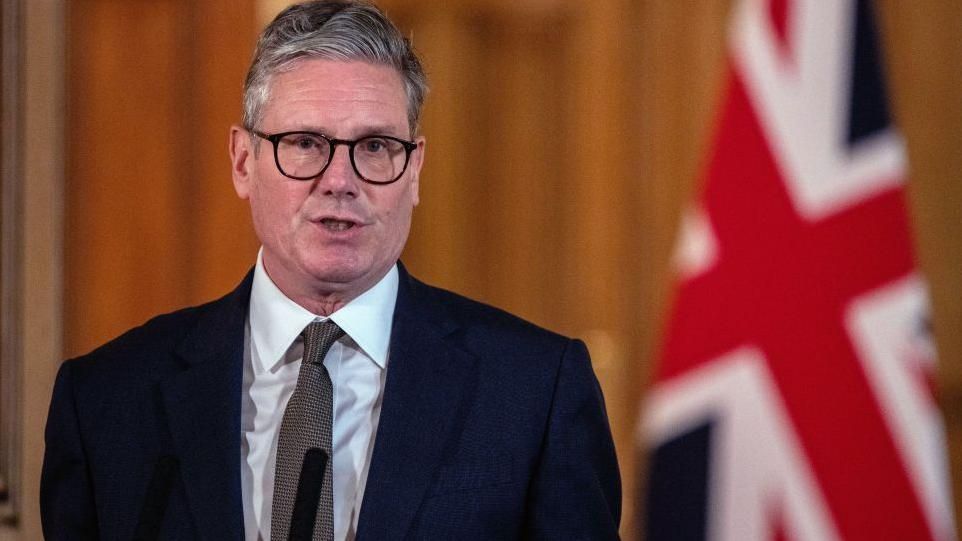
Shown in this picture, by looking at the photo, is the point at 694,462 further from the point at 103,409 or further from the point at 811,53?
the point at 103,409

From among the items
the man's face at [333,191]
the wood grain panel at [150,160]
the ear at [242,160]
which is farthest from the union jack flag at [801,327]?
the wood grain panel at [150,160]

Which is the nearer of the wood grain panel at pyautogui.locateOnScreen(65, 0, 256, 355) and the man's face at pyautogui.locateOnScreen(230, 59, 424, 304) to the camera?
the man's face at pyautogui.locateOnScreen(230, 59, 424, 304)

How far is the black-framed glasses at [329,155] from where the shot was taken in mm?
1365

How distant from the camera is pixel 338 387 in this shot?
4.60ft

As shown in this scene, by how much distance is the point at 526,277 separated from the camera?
2.31 metres

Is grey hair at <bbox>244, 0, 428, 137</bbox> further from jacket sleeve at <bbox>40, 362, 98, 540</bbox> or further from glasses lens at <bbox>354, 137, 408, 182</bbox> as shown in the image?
jacket sleeve at <bbox>40, 362, 98, 540</bbox>

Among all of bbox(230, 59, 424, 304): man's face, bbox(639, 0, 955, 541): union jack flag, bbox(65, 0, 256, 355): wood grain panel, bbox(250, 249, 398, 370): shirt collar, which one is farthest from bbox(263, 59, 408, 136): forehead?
bbox(65, 0, 256, 355): wood grain panel

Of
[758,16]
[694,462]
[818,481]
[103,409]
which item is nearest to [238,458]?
[103,409]

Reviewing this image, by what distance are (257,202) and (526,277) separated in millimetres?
961

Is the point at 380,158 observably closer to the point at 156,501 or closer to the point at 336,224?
the point at 336,224

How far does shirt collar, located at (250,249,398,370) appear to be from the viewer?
1.42 m

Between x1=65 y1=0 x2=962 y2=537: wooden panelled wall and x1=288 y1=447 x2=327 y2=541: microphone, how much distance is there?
1.21 m

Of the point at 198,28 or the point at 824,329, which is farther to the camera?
the point at 198,28

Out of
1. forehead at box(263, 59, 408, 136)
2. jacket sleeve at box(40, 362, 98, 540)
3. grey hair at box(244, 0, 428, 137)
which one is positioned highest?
grey hair at box(244, 0, 428, 137)
